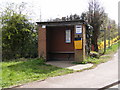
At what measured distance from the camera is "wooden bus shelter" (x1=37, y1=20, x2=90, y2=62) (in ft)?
41.0

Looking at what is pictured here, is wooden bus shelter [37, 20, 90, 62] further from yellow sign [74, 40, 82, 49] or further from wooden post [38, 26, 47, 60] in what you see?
yellow sign [74, 40, 82, 49]

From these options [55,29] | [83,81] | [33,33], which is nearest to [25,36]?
[33,33]

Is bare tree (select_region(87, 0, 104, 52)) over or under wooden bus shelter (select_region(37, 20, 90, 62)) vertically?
over

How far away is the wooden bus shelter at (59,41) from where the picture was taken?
12492 mm

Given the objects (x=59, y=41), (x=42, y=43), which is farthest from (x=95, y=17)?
(x=42, y=43)

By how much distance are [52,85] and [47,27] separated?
7442mm

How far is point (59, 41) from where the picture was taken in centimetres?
1391

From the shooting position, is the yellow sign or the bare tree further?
the bare tree

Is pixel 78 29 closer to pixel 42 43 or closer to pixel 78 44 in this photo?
pixel 78 44

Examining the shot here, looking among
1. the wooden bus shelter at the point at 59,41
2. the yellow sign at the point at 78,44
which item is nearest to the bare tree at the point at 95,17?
the wooden bus shelter at the point at 59,41

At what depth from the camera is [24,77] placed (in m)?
7.76

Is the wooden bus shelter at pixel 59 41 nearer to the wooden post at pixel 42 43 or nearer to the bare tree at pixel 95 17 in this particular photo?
the wooden post at pixel 42 43

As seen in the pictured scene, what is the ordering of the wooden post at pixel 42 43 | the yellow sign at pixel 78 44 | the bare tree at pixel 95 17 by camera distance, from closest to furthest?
1. the yellow sign at pixel 78 44
2. the wooden post at pixel 42 43
3. the bare tree at pixel 95 17

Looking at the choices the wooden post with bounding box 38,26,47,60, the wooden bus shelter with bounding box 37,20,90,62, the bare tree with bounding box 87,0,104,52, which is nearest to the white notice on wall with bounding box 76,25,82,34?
the wooden bus shelter with bounding box 37,20,90,62
